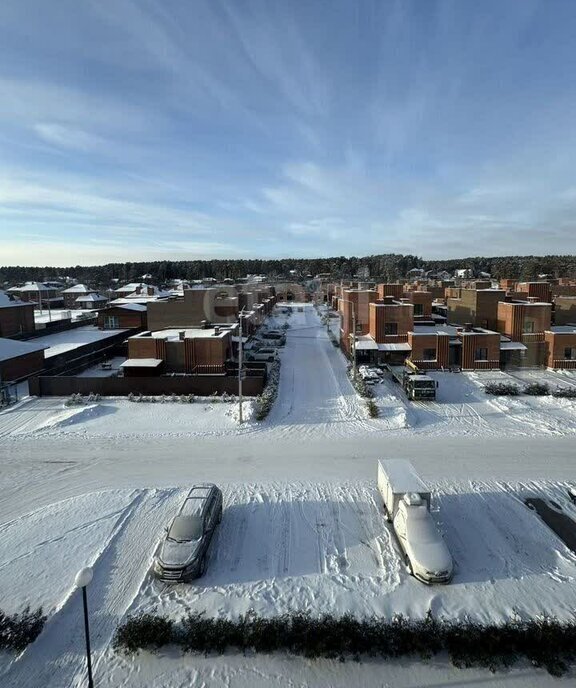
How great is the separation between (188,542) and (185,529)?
0.34m

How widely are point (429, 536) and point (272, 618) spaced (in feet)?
13.1

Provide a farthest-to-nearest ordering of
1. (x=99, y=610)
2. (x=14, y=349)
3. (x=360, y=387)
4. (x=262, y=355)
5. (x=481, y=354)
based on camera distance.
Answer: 1. (x=262, y=355)
2. (x=481, y=354)
3. (x=14, y=349)
4. (x=360, y=387)
5. (x=99, y=610)

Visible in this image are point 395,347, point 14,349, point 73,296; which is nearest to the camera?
point 14,349

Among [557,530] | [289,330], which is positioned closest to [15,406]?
[557,530]

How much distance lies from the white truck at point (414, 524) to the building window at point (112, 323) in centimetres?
3630

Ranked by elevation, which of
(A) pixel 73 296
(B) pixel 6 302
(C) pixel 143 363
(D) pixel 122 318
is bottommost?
(C) pixel 143 363

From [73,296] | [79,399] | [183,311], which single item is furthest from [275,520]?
[73,296]

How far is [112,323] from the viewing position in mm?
41750

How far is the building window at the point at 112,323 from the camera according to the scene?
41625 millimetres

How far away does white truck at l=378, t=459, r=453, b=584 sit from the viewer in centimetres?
902

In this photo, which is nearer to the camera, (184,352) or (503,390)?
(503,390)

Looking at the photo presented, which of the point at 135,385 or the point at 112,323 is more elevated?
the point at 112,323

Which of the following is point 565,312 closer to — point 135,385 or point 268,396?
point 268,396

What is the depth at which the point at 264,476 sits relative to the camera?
→ 45.2ft
